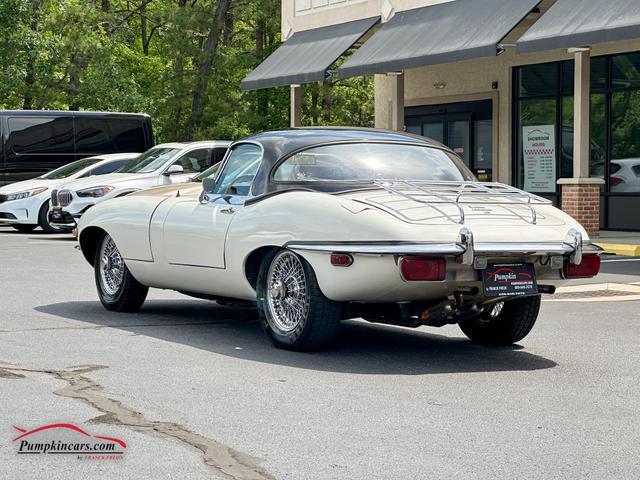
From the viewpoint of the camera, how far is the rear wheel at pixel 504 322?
29.0ft

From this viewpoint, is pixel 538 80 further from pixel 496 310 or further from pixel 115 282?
pixel 496 310

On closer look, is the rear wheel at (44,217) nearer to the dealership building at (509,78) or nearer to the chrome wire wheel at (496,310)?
the dealership building at (509,78)

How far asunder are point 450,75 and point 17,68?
14828 millimetres

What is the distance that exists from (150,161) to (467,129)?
7.86 meters

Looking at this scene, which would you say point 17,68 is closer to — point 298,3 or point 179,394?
point 298,3

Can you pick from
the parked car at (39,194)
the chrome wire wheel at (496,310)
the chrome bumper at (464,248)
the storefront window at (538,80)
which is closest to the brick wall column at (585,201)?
the storefront window at (538,80)

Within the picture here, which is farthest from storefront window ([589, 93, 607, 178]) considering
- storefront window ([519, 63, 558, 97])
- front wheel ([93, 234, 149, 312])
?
front wheel ([93, 234, 149, 312])

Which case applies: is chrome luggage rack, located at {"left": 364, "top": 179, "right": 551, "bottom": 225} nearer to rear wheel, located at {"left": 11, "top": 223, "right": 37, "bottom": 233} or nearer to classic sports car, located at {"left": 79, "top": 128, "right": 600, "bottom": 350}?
classic sports car, located at {"left": 79, "top": 128, "right": 600, "bottom": 350}

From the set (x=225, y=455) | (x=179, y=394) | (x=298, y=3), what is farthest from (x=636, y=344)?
(x=298, y=3)

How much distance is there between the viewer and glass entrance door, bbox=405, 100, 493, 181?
2675cm

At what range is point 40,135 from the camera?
28000 millimetres

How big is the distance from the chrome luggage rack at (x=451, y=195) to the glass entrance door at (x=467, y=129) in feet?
58.7

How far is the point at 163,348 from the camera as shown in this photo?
28.5 feet

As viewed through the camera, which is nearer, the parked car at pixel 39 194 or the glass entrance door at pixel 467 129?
the parked car at pixel 39 194
